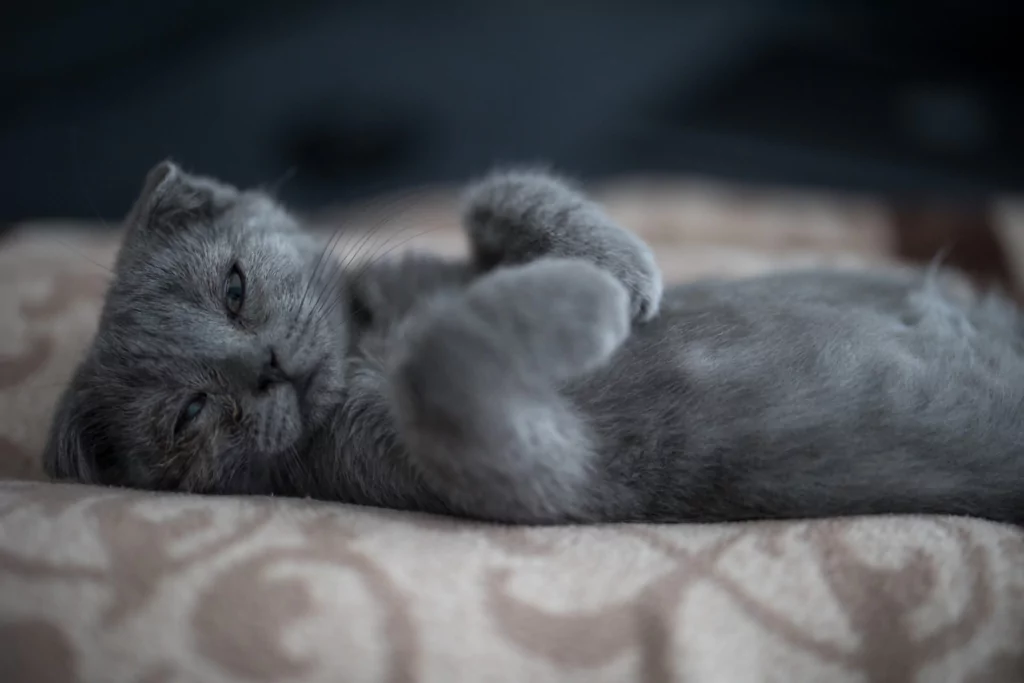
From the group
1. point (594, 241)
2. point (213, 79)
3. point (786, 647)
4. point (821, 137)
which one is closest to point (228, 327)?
point (594, 241)

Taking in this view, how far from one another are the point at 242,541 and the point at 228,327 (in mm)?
298

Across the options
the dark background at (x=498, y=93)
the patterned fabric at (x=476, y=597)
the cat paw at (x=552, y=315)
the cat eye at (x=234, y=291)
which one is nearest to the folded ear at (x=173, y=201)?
the cat eye at (x=234, y=291)

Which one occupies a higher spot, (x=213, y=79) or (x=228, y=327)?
(x=213, y=79)

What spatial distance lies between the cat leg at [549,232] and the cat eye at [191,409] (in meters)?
0.42

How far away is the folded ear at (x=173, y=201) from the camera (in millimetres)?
1138

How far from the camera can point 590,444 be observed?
0.91 metres

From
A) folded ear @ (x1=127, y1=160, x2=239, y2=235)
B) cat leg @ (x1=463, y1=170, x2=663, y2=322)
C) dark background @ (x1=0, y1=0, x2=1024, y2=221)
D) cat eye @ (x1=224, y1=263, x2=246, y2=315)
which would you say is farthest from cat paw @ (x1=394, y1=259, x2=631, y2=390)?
dark background @ (x1=0, y1=0, x2=1024, y2=221)

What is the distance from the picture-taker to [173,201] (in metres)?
1.15

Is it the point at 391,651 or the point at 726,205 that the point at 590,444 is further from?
Answer: the point at 726,205

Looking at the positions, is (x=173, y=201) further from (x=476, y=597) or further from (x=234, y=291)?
(x=476, y=597)

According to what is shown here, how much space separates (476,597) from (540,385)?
210 millimetres

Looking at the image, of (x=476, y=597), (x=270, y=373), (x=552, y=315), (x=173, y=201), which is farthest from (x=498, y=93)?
(x=476, y=597)

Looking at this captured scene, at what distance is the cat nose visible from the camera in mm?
986

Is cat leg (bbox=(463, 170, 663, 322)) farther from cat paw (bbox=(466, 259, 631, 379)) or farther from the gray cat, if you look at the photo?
cat paw (bbox=(466, 259, 631, 379))
